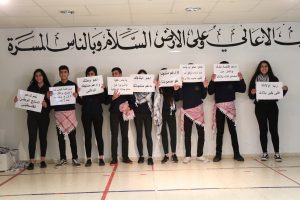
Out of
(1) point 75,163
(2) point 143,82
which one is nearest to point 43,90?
(1) point 75,163

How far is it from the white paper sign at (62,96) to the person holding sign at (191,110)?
70.6 inches

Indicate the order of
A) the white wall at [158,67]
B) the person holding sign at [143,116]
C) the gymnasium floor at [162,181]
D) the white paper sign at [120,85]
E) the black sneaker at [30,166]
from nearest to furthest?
the gymnasium floor at [162,181] → the black sneaker at [30,166] → the white paper sign at [120,85] → the person holding sign at [143,116] → the white wall at [158,67]

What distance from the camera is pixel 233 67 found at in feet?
20.8

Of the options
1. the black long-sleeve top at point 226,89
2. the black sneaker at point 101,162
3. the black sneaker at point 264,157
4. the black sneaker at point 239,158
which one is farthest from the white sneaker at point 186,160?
the black sneaker at point 101,162

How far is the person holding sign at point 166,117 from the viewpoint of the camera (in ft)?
20.9

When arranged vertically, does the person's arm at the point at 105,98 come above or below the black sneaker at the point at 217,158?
above

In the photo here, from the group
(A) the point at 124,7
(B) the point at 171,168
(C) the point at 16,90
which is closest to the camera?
(A) the point at 124,7

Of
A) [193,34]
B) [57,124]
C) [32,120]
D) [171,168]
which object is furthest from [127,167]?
[193,34]

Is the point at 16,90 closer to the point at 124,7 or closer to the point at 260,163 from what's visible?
the point at 124,7

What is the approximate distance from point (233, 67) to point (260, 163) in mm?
1680

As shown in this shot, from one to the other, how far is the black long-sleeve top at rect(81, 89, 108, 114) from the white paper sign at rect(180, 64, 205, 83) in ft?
4.68

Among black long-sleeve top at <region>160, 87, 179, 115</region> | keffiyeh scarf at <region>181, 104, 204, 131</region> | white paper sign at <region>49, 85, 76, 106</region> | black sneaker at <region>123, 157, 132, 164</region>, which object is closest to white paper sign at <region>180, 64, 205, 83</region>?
black long-sleeve top at <region>160, 87, 179, 115</region>

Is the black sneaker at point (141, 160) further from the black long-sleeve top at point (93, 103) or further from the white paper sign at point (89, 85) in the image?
the white paper sign at point (89, 85)

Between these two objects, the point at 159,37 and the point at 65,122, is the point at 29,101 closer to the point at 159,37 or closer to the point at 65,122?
the point at 65,122
